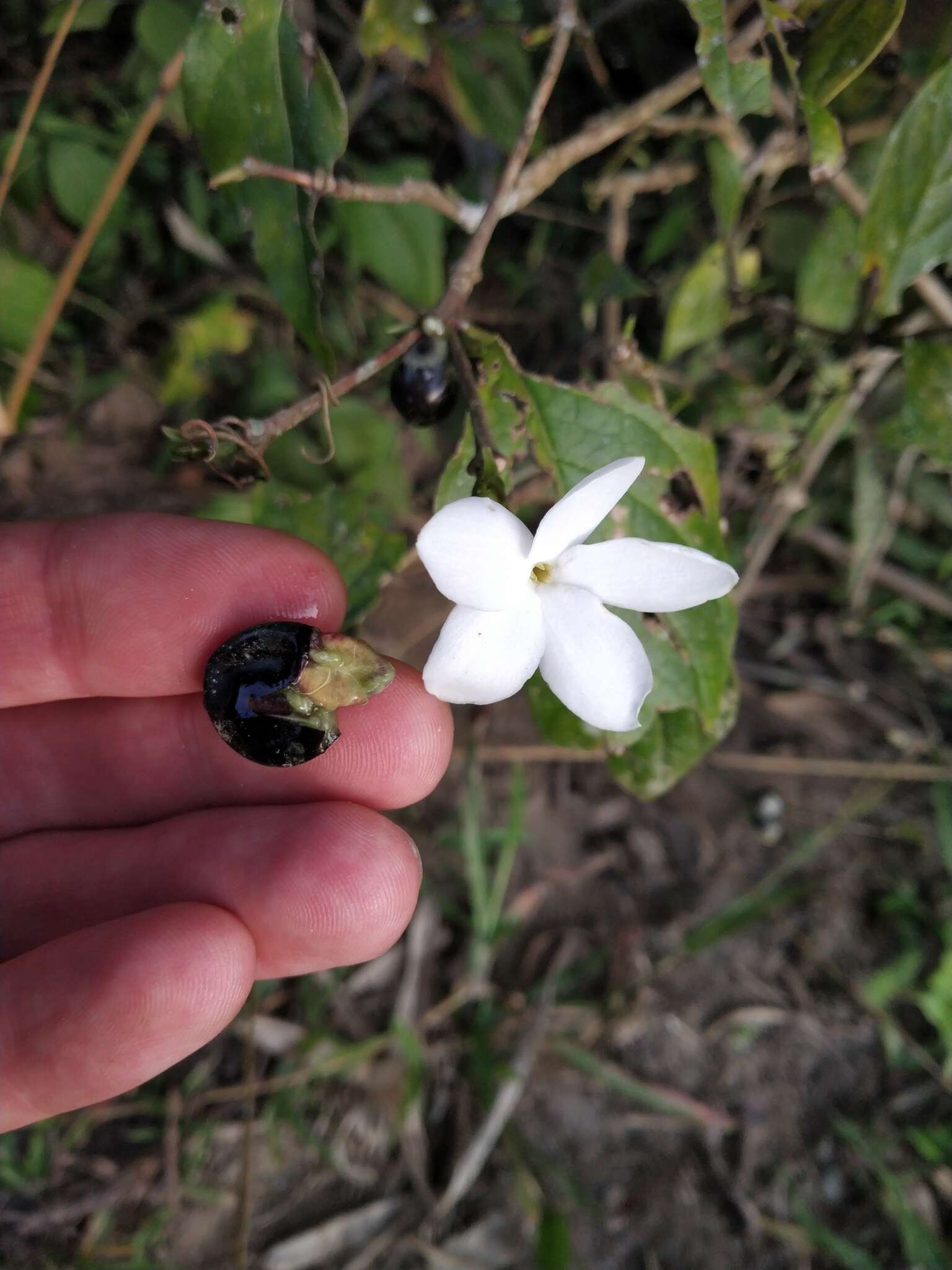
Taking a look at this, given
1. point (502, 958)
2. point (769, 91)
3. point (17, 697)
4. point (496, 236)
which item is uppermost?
point (769, 91)

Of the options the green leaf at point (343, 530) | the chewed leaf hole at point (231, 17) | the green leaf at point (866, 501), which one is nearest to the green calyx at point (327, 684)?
the green leaf at point (343, 530)

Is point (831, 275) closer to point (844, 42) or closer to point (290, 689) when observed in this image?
point (844, 42)

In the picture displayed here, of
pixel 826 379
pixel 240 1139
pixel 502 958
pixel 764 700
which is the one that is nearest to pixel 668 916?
pixel 502 958

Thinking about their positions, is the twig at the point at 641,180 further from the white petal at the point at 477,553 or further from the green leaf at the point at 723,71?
the white petal at the point at 477,553

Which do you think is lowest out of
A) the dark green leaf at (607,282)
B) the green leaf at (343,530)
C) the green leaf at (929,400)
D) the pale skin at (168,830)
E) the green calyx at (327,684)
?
the pale skin at (168,830)

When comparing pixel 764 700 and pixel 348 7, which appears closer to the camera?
pixel 348 7

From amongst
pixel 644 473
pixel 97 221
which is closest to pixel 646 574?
pixel 644 473

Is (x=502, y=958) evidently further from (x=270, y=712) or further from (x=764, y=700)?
(x=270, y=712)
